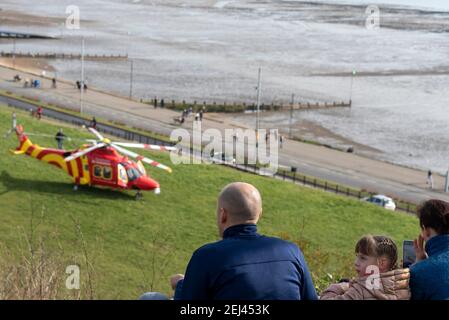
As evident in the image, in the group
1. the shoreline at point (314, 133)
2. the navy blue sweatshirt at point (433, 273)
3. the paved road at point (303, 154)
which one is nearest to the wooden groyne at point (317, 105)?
the shoreline at point (314, 133)

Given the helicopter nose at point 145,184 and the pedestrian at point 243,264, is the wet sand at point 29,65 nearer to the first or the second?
the helicopter nose at point 145,184

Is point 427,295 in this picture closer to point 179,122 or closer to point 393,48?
point 179,122

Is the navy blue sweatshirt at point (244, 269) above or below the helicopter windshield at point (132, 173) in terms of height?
above

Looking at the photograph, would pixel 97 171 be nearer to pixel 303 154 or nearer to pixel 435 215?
pixel 303 154

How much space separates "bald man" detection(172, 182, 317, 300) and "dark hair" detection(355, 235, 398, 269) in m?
0.54

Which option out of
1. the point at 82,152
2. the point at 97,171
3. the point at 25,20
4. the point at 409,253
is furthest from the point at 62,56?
the point at 409,253

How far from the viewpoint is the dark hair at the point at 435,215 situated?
15.7ft

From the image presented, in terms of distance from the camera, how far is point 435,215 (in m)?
4.79

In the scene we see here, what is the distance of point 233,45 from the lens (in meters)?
85.9

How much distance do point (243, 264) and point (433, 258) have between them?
1.26 metres

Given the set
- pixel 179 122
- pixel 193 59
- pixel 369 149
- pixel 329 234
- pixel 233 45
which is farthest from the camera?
pixel 233 45

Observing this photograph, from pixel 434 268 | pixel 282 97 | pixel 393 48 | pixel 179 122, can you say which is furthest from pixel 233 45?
pixel 434 268

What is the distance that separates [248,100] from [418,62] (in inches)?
1014

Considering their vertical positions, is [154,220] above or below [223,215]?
below
